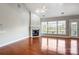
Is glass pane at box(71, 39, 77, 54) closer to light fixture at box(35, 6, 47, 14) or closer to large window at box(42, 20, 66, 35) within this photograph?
→ large window at box(42, 20, 66, 35)

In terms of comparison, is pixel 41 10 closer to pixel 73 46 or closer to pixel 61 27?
pixel 61 27

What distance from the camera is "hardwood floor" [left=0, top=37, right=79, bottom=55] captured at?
2.76 m

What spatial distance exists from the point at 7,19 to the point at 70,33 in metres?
1.96

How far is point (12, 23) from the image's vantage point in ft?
10.4

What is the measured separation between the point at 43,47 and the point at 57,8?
1.16 meters

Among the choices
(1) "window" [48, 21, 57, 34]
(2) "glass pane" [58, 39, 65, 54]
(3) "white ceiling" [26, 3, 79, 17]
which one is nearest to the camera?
(3) "white ceiling" [26, 3, 79, 17]

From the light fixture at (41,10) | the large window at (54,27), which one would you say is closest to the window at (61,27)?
the large window at (54,27)

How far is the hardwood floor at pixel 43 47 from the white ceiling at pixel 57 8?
28.7 inches

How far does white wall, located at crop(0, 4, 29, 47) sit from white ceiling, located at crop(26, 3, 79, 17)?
372mm

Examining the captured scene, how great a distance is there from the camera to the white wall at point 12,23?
2920mm

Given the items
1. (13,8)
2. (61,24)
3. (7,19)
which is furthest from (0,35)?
(61,24)

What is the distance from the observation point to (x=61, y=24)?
301 cm

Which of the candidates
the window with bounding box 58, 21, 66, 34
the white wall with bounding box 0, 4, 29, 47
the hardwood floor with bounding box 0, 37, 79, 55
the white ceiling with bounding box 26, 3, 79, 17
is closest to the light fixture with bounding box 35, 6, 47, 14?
the white ceiling with bounding box 26, 3, 79, 17
